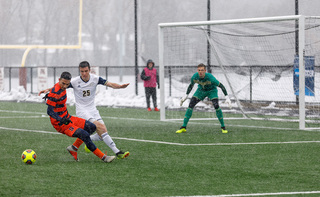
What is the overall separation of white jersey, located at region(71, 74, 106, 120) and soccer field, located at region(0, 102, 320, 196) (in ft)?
2.42

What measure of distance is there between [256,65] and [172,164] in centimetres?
1349

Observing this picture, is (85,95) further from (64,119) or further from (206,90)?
(206,90)

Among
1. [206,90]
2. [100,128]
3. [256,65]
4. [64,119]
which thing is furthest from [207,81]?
[256,65]

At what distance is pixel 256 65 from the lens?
22984mm

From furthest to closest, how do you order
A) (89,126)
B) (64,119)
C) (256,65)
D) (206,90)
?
(256,65) < (206,90) < (89,126) < (64,119)

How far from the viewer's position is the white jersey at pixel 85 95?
37.4 feet

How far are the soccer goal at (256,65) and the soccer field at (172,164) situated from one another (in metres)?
2.89

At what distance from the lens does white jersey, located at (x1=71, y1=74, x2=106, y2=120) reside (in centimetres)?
1140

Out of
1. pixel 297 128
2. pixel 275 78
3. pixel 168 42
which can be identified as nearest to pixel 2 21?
pixel 168 42

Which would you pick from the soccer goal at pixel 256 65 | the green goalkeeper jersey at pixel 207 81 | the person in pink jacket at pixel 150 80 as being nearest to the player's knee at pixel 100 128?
the green goalkeeper jersey at pixel 207 81

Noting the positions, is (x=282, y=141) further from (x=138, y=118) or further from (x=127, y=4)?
(x=127, y=4)

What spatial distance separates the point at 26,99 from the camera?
30578mm

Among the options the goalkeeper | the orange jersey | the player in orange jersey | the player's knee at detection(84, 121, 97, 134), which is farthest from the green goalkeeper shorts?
the orange jersey

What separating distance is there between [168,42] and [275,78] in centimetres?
367
